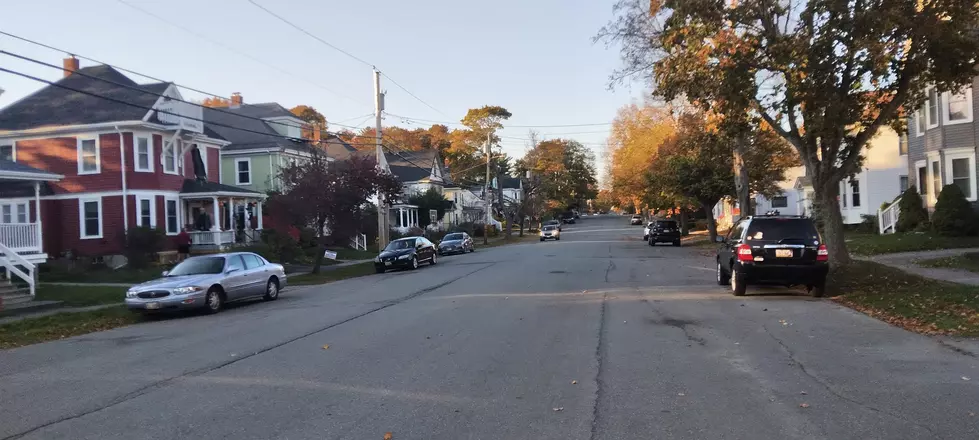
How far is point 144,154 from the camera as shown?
3019 centimetres

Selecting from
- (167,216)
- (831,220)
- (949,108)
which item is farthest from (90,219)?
(949,108)

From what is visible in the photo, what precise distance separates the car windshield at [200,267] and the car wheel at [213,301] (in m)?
0.70

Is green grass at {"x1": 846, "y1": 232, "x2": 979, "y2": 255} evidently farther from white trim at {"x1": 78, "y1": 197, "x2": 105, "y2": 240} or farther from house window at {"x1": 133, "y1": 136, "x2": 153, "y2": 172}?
white trim at {"x1": 78, "y1": 197, "x2": 105, "y2": 240}

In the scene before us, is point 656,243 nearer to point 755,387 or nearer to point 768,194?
point 768,194

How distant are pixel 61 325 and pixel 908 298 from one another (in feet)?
54.2

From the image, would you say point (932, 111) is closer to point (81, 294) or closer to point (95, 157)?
point (81, 294)

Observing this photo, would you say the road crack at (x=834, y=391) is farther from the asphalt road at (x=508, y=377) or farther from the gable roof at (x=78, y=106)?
the gable roof at (x=78, y=106)

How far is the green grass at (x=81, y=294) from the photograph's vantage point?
730 inches

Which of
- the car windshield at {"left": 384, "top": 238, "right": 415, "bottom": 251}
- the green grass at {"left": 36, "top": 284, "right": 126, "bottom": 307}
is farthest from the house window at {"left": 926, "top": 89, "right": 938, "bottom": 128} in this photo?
the green grass at {"left": 36, "top": 284, "right": 126, "bottom": 307}

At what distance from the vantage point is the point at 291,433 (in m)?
6.01

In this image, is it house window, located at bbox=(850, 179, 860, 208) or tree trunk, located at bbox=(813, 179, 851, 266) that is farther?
house window, located at bbox=(850, 179, 860, 208)

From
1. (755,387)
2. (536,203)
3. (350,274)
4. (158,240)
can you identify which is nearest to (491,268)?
(350,274)

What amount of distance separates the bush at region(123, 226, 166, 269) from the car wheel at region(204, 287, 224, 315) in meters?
13.0

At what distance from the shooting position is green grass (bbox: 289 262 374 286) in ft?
81.3
